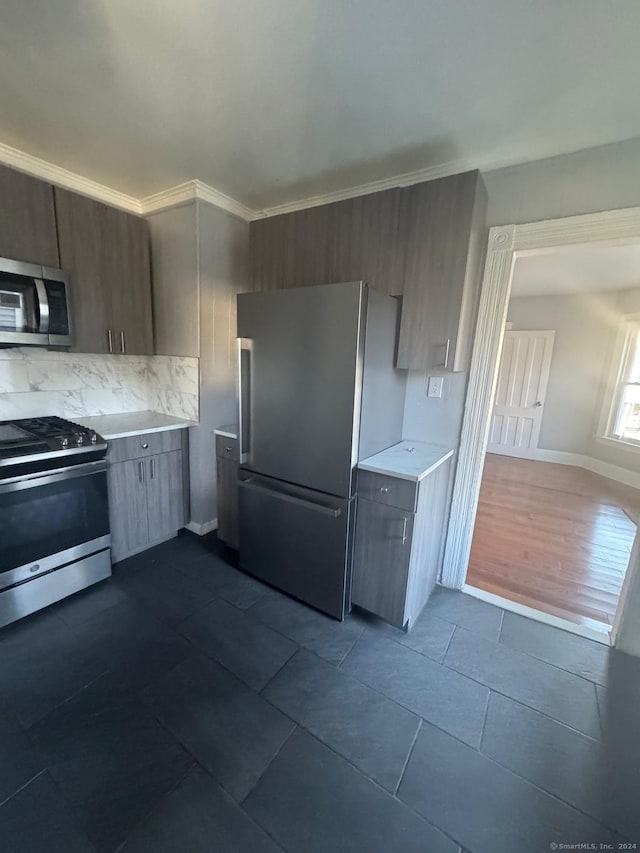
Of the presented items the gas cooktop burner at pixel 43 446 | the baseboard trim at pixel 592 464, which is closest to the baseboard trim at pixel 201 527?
the gas cooktop burner at pixel 43 446

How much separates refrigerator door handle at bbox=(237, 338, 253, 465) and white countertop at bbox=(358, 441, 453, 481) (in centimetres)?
75

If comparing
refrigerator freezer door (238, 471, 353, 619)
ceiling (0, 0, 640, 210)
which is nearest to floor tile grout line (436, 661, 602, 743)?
refrigerator freezer door (238, 471, 353, 619)

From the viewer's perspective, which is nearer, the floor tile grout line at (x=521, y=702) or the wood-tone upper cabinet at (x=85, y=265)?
the floor tile grout line at (x=521, y=702)

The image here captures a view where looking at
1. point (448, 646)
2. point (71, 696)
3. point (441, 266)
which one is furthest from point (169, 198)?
point (448, 646)

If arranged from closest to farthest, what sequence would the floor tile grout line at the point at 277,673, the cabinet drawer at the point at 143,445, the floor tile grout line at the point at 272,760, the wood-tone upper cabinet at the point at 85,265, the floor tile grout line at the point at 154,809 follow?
the floor tile grout line at the point at 154,809
the floor tile grout line at the point at 272,760
the floor tile grout line at the point at 277,673
the wood-tone upper cabinet at the point at 85,265
the cabinet drawer at the point at 143,445

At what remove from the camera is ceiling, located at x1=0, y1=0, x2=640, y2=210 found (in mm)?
1143

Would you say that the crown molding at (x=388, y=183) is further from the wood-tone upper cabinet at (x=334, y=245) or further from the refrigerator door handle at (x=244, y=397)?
the refrigerator door handle at (x=244, y=397)

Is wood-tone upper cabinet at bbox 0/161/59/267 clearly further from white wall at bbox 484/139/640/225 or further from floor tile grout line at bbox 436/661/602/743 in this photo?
floor tile grout line at bbox 436/661/602/743

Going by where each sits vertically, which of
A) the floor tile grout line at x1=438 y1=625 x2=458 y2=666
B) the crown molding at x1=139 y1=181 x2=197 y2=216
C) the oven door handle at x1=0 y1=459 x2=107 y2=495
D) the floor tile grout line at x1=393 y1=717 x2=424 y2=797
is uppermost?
the crown molding at x1=139 y1=181 x2=197 y2=216

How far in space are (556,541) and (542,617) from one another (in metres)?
1.23

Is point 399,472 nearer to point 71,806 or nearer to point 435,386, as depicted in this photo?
point 435,386

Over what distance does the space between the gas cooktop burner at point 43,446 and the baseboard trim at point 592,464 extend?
6.11 m

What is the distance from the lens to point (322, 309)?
1696 mm

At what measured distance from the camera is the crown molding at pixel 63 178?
6.68ft
